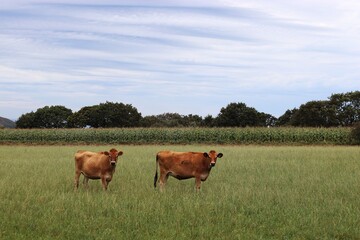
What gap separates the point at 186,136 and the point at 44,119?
47.5m

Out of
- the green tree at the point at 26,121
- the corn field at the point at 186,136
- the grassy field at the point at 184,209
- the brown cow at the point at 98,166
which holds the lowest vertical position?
the grassy field at the point at 184,209

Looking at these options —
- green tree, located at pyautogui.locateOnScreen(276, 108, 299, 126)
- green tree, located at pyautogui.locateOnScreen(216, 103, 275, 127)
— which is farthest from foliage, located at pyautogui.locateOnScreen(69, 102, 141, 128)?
green tree, located at pyautogui.locateOnScreen(276, 108, 299, 126)

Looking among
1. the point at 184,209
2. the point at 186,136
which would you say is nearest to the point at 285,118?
the point at 186,136

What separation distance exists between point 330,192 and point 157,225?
6501mm

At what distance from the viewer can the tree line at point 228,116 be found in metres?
83.0

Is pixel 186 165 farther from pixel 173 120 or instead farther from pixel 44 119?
pixel 173 120

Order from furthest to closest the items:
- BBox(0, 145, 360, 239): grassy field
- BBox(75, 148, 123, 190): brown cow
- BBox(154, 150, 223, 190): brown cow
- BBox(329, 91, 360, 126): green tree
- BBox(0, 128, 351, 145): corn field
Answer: BBox(329, 91, 360, 126): green tree
BBox(0, 128, 351, 145): corn field
BBox(154, 150, 223, 190): brown cow
BBox(75, 148, 123, 190): brown cow
BBox(0, 145, 360, 239): grassy field

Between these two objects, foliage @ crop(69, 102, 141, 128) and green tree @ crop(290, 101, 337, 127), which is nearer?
green tree @ crop(290, 101, 337, 127)

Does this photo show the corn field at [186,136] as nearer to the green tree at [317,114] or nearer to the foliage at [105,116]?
the green tree at [317,114]

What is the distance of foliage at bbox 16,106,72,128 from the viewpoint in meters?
91.7

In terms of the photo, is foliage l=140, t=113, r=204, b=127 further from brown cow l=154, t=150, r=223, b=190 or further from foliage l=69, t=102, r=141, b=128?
brown cow l=154, t=150, r=223, b=190

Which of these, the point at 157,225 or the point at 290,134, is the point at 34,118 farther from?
the point at 157,225

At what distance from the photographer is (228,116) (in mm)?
88750

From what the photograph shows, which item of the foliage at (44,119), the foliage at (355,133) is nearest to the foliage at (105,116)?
the foliage at (44,119)
